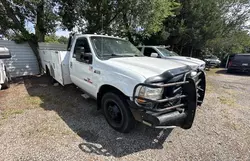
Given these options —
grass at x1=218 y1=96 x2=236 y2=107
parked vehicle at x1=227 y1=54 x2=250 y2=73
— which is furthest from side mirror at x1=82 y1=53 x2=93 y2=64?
parked vehicle at x1=227 y1=54 x2=250 y2=73

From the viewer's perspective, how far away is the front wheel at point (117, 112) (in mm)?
2891

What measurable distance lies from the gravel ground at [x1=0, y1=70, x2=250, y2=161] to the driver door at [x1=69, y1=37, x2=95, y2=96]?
0.68m

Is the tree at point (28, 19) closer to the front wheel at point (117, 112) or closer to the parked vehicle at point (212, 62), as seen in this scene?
the front wheel at point (117, 112)

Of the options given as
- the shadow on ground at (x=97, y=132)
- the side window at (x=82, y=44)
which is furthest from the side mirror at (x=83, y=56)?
the shadow on ground at (x=97, y=132)

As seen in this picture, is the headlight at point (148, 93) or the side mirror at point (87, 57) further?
the side mirror at point (87, 57)

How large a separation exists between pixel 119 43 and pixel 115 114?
6.56 feet

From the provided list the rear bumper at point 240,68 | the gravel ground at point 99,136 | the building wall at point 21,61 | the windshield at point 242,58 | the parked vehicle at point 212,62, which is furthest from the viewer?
the parked vehicle at point 212,62

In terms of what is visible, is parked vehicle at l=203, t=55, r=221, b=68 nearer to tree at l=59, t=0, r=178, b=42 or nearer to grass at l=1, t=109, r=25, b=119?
tree at l=59, t=0, r=178, b=42

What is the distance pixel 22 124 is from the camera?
11.1 ft

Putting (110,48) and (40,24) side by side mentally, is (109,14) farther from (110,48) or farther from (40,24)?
(110,48)

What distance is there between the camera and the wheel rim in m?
3.11

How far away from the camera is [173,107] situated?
8.35ft

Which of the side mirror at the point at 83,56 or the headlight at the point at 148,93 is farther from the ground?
the side mirror at the point at 83,56

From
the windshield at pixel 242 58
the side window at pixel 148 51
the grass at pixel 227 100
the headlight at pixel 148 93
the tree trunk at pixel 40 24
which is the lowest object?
the grass at pixel 227 100
